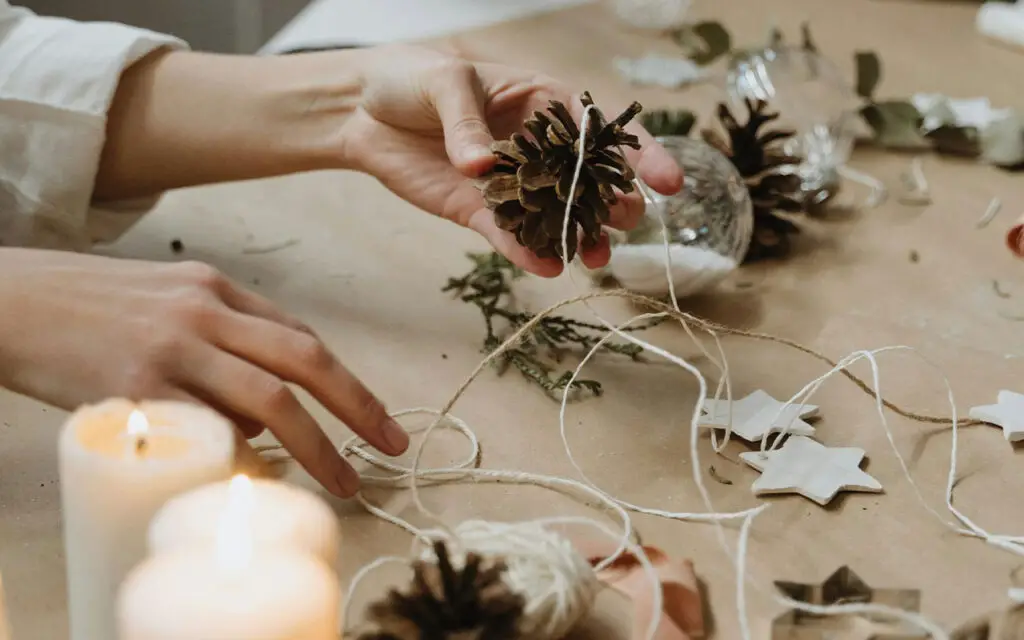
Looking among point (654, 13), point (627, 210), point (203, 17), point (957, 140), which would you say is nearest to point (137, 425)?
point (627, 210)

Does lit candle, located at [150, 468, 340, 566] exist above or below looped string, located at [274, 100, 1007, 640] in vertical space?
above

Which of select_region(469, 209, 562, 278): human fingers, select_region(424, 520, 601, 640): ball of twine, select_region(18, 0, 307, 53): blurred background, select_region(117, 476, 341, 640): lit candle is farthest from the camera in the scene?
select_region(18, 0, 307, 53): blurred background

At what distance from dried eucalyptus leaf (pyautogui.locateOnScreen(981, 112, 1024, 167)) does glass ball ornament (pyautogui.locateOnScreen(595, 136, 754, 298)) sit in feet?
1.20

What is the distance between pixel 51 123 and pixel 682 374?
517 millimetres

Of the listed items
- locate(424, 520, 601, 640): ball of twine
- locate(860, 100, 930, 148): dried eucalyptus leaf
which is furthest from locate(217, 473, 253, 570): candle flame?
locate(860, 100, 930, 148): dried eucalyptus leaf

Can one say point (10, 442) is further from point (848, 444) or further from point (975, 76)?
point (975, 76)

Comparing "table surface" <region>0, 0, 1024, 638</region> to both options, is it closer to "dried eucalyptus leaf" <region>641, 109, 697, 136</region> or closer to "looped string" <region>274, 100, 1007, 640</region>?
"looped string" <region>274, 100, 1007, 640</region>

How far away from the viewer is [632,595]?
0.53 metres

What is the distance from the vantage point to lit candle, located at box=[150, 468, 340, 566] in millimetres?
403

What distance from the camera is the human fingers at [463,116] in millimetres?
654

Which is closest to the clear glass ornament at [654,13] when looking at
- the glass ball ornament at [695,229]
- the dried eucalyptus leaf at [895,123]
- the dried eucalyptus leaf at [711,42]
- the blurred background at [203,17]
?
the dried eucalyptus leaf at [711,42]

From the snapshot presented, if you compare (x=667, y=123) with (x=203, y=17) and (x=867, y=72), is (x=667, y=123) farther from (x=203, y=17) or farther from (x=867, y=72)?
(x=203, y=17)

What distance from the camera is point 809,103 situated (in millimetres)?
1034

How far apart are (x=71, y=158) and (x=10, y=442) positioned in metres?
0.28
